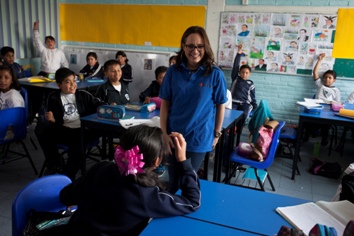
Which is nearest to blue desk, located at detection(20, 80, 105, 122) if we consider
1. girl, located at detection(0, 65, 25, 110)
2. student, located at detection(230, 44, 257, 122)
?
girl, located at detection(0, 65, 25, 110)

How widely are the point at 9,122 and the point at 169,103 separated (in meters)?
1.68

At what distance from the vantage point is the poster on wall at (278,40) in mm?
4723

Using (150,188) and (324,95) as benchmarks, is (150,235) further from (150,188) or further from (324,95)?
(324,95)

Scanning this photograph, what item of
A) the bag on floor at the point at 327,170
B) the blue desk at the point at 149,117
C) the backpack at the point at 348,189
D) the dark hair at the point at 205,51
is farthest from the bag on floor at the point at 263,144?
the backpack at the point at 348,189

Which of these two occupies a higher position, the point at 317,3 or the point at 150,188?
the point at 317,3

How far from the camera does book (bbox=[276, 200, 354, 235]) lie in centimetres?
119

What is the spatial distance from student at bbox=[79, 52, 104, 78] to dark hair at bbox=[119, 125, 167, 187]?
4.58m

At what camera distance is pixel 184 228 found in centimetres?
116

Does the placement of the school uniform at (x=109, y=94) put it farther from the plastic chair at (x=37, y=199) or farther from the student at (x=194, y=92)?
the plastic chair at (x=37, y=199)

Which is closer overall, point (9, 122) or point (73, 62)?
point (9, 122)

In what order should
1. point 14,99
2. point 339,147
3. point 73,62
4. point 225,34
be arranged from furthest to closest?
point 73,62 → point 225,34 → point 339,147 → point 14,99

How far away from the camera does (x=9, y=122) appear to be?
2.87m

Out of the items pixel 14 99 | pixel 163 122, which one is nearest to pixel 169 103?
pixel 163 122

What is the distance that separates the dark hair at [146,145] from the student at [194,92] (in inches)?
27.3
